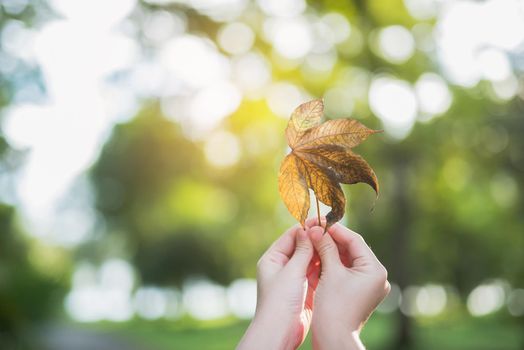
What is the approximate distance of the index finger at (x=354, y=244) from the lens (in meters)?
1.74

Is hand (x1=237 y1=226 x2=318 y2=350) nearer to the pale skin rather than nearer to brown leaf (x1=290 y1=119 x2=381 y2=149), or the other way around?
the pale skin

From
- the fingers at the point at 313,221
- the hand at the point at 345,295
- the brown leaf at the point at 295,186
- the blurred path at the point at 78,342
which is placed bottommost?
the blurred path at the point at 78,342

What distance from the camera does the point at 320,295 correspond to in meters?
1.71

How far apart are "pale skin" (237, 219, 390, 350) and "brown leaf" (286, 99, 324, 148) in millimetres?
313

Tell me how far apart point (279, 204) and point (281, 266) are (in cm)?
2606

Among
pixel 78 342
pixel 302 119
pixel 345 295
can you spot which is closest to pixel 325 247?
pixel 345 295

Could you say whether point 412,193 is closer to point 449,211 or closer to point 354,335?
point 449,211

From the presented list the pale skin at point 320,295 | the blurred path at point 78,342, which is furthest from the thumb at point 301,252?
the blurred path at point 78,342

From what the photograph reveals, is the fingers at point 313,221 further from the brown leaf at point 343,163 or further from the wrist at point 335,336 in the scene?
the wrist at point 335,336

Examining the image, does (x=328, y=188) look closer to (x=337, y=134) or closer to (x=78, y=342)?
(x=337, y=134)

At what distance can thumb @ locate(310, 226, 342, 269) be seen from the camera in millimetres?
1758

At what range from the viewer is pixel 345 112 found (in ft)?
51.0

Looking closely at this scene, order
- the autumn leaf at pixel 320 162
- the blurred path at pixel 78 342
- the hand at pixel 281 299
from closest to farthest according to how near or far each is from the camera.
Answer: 1. the hand at pixel 281 299
2. the autumn leaf at pixel 320 162
3. the blurred path at pixel 78 342

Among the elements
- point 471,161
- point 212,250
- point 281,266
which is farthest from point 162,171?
point 281,266
